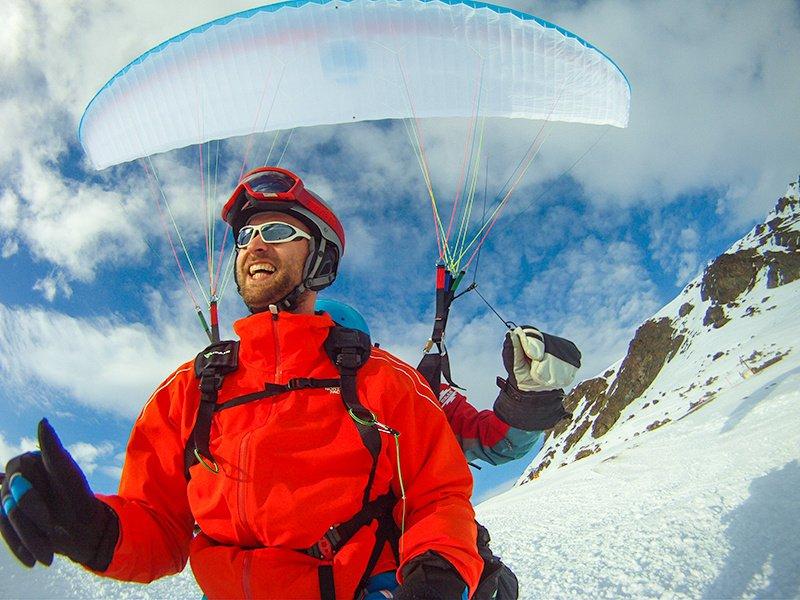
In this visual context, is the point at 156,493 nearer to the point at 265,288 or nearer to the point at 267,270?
the point at 265,288

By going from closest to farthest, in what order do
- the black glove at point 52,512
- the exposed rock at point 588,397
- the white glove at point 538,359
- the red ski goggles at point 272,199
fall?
the black glove at point 52,512 → the white glove at point 538,359 → the red ski goggles at point 272,199 → the exposed rock at point 588,397

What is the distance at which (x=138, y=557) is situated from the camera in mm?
2074

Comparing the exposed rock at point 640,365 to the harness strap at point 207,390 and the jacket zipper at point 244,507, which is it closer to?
the harness strap at point 207,390

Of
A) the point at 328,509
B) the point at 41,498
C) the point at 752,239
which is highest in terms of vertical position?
the point at 752,239

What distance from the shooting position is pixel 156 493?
2.31 metres

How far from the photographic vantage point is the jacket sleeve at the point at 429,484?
1.89 m

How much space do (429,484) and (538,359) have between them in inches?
36.8

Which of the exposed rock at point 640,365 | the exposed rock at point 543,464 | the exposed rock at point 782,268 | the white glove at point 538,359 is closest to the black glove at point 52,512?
the white glove at point 538,359

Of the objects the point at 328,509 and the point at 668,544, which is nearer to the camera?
the point at 328,509

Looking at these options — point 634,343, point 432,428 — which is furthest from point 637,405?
point 432,428

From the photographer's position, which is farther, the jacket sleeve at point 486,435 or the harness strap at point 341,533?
the jacket sleeve at point 486,435

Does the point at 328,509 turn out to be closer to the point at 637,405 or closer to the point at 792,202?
the point at 637,405

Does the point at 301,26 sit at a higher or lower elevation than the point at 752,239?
lower

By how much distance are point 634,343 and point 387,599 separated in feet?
232
